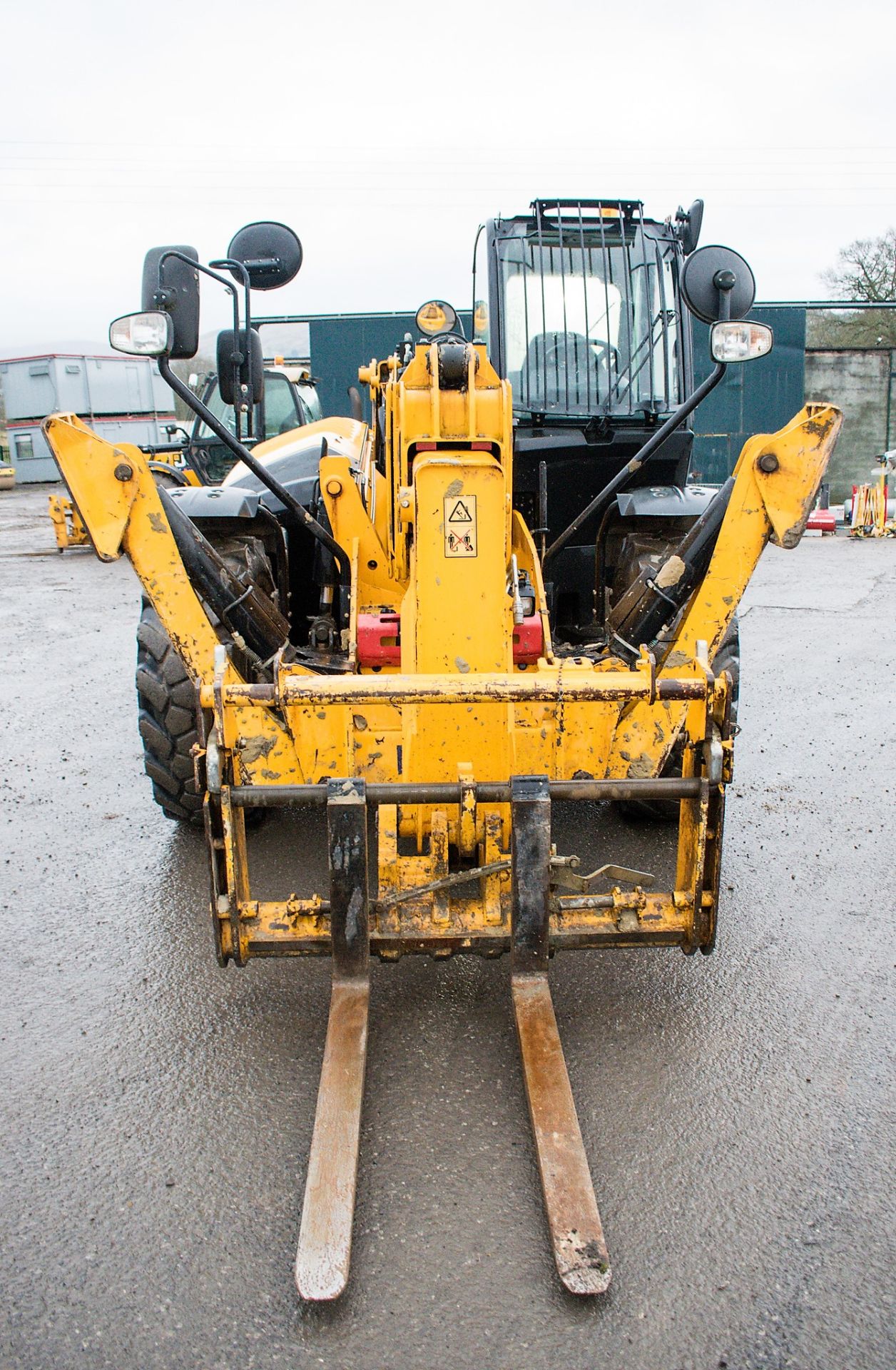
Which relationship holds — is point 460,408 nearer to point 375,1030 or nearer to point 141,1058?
point 375,1030

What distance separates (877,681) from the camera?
7.42 meters

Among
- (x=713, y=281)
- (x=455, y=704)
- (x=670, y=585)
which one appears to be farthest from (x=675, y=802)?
(x=713, y=281)

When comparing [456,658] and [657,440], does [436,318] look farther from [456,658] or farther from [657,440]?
[456,658]

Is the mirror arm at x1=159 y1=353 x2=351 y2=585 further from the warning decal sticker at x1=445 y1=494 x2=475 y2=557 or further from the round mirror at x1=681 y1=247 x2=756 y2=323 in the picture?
the round mirror at x1=681 y1=247 x2=756 y2=323

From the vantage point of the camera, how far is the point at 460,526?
3361 mm

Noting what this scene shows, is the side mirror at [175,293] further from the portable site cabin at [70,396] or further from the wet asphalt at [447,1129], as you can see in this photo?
the portable site cabin at [70,396]

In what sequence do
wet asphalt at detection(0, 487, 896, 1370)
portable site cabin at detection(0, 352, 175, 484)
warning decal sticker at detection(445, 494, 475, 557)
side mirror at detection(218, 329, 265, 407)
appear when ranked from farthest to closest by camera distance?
portable site cabin at detection(0, 352, 175, 484)
side mirror at detection(218, 329, 265, 407)
warning decal sticker at detection(445, 494, 475, 557)
wet asphalt at detection(0, 487, 896, 1370)

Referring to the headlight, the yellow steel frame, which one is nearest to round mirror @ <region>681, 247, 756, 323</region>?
the headlight

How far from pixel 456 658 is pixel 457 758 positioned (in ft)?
1.09

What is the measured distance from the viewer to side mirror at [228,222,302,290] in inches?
174

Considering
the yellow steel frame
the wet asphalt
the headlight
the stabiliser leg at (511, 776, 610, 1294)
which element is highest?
the headlight


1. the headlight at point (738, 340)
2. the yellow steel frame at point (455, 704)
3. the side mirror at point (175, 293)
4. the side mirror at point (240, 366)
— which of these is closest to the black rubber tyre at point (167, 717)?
the yellow steel frame at point (455, 704)

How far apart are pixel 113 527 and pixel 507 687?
1619mm

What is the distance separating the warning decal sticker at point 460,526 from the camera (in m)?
3.35
